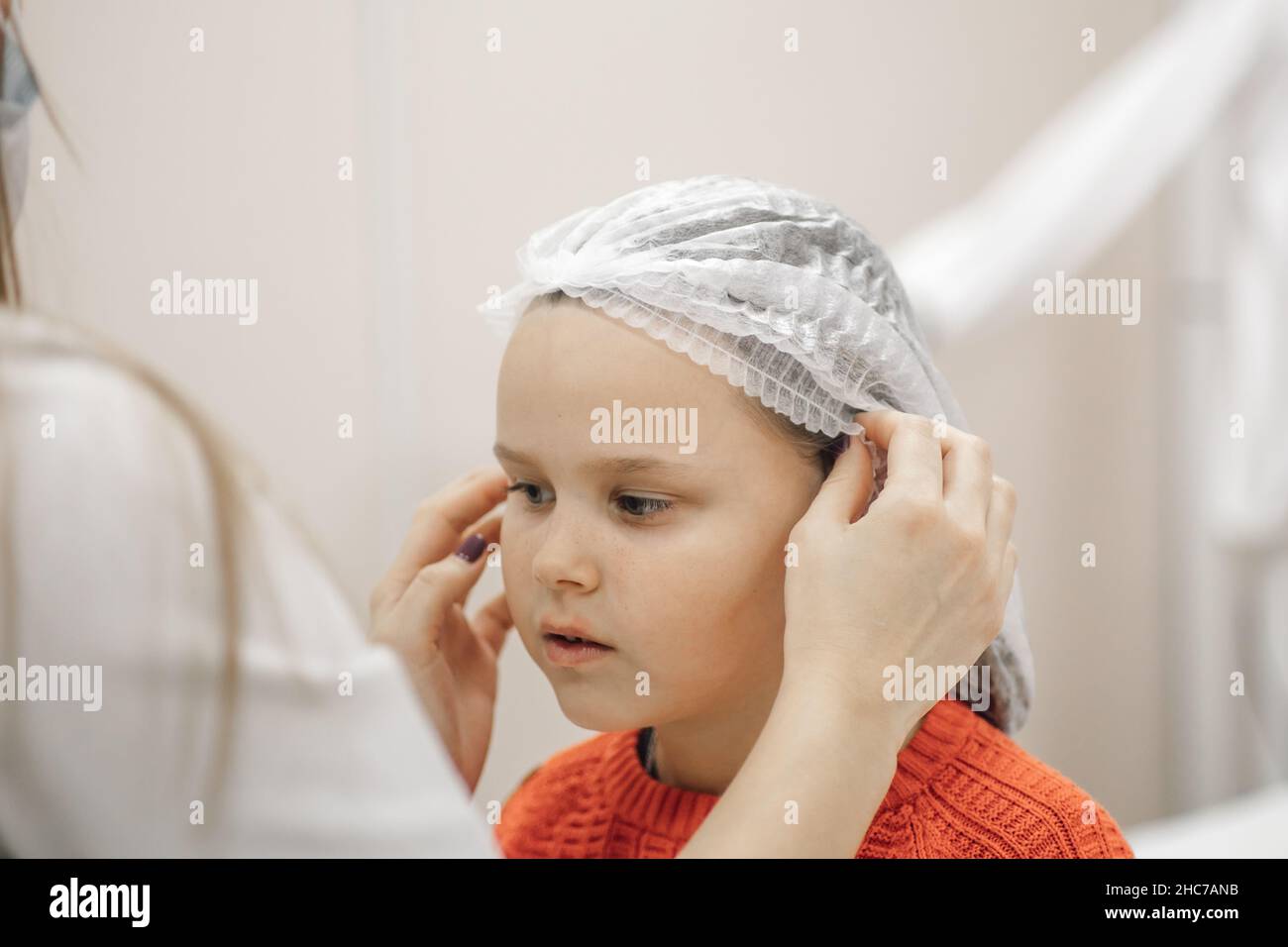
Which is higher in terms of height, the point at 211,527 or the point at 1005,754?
the point at 211,527

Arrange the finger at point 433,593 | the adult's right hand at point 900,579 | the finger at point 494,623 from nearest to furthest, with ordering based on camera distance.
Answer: the adult's right hand at point 900,579, the finger at point 433,593, the finger at point 494,623

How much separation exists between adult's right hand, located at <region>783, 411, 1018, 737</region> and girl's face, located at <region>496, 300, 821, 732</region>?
0.07 meters

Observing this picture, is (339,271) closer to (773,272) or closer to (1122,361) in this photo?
(773,272)

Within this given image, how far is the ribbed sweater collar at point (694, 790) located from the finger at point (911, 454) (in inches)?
10.1

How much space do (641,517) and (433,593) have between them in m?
0.25

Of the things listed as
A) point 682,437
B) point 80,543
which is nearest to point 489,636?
point 682,437

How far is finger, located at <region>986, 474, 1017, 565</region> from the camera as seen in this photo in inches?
30.2

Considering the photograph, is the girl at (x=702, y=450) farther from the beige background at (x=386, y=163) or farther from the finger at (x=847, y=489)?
the beige background at (x=386, y=163)

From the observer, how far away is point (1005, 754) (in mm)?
905

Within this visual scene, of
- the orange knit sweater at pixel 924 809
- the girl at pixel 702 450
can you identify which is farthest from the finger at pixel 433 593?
the orange knit sweater at pixel 924 809

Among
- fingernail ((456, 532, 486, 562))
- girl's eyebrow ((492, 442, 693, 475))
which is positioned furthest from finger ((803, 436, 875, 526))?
fingernail ((456, 532, 486, 562))

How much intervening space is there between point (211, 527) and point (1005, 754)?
663 millimetres

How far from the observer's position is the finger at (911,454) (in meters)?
0.74
